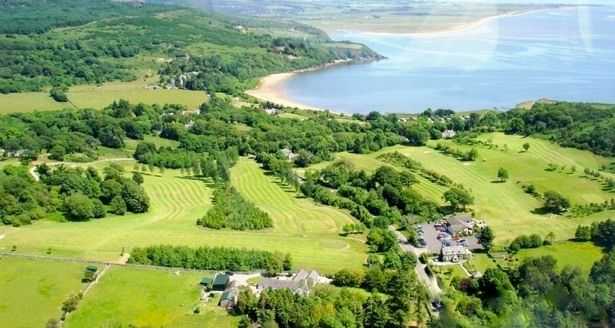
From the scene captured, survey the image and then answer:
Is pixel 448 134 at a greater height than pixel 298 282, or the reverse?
pixel 448 134

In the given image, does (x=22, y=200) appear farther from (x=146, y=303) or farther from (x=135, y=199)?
(x=146, y=303)

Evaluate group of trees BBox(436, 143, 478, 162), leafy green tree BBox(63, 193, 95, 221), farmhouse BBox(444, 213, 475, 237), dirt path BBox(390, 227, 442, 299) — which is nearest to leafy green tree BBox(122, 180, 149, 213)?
leafy green tree BBox(63, 193, 95, 221)

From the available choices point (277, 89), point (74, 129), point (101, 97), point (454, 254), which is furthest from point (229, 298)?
point (277, 89)

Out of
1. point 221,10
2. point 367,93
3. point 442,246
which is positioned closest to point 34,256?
point 442,246

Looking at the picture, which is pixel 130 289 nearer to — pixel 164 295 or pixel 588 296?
pixel 164 295

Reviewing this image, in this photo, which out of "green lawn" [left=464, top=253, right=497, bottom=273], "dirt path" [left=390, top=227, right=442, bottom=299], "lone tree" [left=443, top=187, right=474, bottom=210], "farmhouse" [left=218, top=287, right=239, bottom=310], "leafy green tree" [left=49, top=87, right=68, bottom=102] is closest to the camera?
"farmhouse" [left=218, top=287, right=239, bottom=310]

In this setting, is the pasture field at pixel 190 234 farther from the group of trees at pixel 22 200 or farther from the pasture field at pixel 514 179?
the pasture field at pixel 514 179

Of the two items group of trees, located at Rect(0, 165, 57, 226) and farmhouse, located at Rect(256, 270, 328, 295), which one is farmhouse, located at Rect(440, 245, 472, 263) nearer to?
farmhouse, located at Rect(256, 270, 328, 295)
